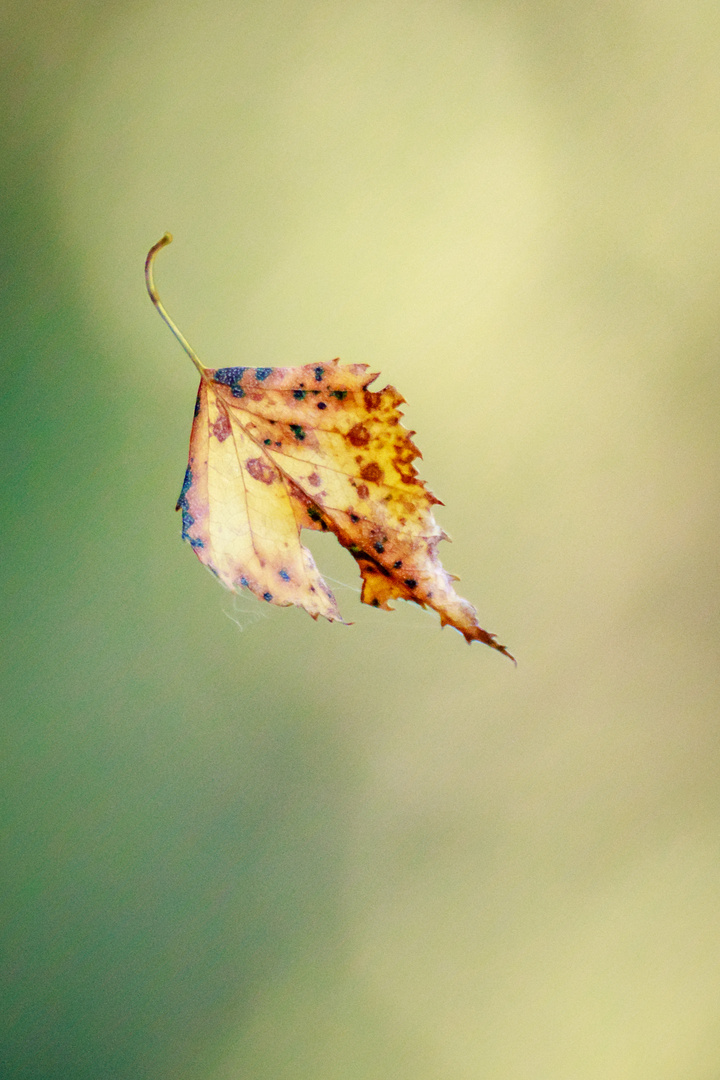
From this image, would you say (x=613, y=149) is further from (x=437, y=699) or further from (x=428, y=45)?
(x=437, y=699)

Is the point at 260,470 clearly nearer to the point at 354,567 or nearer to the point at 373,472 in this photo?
the point at 373,472

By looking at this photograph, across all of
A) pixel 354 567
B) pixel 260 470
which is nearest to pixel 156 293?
pixel 260 470

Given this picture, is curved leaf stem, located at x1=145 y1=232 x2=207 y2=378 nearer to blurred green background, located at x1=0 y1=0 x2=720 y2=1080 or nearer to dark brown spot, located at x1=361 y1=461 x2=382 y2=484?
dark brown spot, located at x1=361 y1=461 x2=382 y2=484

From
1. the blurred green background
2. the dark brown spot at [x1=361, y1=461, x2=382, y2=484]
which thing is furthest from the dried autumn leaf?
the blurred green background

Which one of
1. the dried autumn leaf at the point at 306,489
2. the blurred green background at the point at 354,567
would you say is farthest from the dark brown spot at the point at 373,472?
the blurred green background at the point at 354,567

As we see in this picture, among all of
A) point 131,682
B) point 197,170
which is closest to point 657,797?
point 131,682
